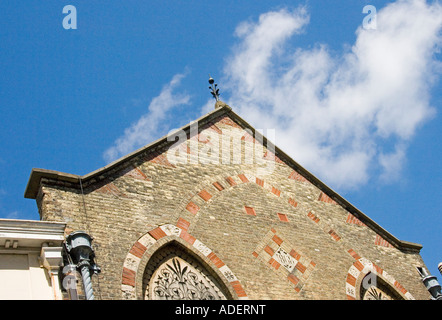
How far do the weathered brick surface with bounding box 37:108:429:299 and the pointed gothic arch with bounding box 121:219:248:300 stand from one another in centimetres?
7

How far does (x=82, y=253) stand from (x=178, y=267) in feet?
7.49

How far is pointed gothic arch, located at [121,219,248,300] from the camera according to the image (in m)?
12.0

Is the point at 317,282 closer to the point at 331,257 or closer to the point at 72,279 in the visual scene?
the point at 331,257

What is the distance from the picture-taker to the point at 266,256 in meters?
13.9

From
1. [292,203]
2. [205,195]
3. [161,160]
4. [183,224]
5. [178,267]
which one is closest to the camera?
[178,267]

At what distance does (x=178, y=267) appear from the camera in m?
12.6

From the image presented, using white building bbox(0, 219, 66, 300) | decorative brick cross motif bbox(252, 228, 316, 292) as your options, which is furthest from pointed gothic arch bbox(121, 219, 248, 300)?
white building bbox(0, 219, 66, 300)

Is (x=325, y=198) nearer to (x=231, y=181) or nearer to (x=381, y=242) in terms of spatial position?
(x=381, y=242)

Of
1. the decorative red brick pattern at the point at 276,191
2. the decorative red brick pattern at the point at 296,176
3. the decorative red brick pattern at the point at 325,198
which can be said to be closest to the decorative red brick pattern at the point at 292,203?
the decorative red brick pattern at the point at 276,191

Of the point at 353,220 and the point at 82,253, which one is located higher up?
the point at 353,220

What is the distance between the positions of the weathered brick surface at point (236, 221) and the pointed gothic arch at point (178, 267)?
0.07 meters

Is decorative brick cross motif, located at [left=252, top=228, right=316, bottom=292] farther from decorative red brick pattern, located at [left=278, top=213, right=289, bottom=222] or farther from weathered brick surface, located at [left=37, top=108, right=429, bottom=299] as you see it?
decorative red brick pattern, located at [left=278, top=213, right=289, bottom=222]

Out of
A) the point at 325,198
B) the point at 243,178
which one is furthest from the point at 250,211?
the point at 325,198

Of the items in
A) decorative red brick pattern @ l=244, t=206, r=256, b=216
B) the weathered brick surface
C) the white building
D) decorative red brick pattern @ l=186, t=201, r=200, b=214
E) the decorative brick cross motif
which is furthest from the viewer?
decorative red brick pattern @ l=244, t=206, r=256, b=216
